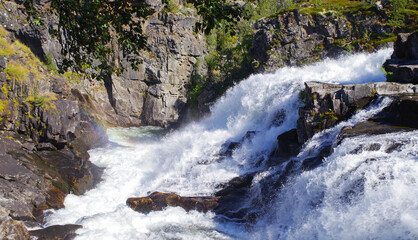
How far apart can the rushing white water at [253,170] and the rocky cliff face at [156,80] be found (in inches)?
168

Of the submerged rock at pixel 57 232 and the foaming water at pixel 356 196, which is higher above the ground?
the foaming water at pixel 356 196

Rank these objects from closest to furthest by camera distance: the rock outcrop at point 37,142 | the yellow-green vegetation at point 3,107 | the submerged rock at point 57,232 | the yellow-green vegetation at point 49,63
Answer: the submerged rock at point 57,232 < the rock outcrop at point 37,142 < the yellow-green vegetation at point 3,107 < the yellow-green vegetation at point 49,63

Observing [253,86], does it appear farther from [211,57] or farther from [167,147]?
[211,57]

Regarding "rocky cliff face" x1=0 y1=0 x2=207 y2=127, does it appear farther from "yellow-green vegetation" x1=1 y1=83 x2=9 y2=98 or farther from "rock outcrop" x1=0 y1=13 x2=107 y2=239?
"yellow-green vegetation" x1=1 y1=83 x2=9 y2=98

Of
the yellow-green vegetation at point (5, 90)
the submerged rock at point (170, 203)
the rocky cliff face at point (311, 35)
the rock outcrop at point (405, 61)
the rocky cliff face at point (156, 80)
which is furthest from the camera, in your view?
the rocky cliff face at point (156, 80)

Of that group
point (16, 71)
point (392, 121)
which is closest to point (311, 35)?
point (392, 121)

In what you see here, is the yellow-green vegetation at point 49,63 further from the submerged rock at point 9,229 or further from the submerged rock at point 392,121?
the submerged rock at point 392,121

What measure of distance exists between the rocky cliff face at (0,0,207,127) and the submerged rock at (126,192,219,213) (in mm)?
16218

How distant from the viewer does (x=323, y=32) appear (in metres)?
23.5

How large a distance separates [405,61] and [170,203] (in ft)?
35.8

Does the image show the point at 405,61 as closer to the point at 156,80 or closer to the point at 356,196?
the point at 356,196

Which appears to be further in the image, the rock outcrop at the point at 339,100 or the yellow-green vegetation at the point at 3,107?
the yellow-green vegetation at the point at 3,107

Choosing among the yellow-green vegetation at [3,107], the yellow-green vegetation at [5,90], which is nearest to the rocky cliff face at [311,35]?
the yellow-green vegetation at [5,90]

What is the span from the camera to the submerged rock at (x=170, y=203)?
10.3m
